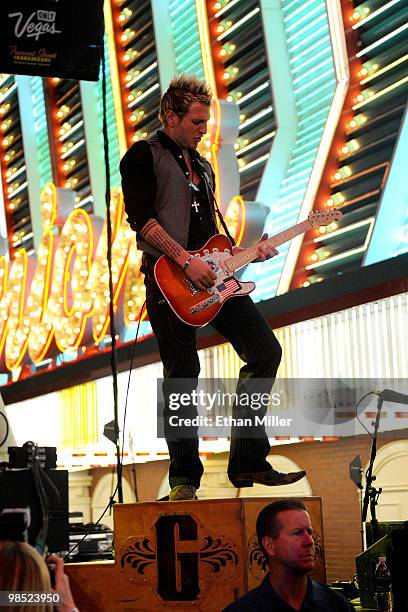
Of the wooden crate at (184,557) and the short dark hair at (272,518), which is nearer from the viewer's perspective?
the short dark hair at (272,518)

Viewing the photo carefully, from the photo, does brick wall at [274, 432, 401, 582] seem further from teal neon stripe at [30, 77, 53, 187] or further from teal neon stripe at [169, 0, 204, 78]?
teal neon stripe at [30, 77, 53, 187]

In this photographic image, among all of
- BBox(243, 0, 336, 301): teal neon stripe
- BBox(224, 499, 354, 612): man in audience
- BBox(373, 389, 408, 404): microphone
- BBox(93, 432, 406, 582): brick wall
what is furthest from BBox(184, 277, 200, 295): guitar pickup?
BBox(243, 0, 336, 301): teal neon stripe

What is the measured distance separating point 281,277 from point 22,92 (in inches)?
331

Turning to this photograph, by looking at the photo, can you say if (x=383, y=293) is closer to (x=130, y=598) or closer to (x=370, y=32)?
(x=370, y=32)

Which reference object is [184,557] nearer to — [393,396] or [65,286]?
[393,396]

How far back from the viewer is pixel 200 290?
14.5 feet

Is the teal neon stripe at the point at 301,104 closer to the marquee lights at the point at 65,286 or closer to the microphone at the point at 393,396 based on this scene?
the marquee lights at the point at 65,286

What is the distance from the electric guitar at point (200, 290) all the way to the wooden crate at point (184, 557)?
0.78m

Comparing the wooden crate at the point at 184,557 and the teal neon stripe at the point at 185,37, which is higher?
the teal neon stripe at the point at 185,37

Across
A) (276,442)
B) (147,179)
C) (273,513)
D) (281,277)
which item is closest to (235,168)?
(281,277)

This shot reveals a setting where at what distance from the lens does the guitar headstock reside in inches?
193

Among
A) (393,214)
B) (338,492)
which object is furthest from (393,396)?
(338,492)

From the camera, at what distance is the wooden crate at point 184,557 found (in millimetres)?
4195

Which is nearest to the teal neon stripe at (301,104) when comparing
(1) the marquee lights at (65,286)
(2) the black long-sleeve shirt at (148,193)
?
(1) the marquee lights at (65,286)
